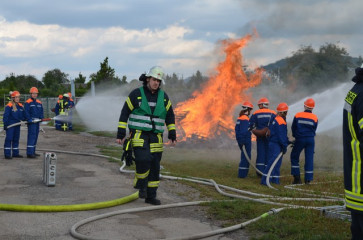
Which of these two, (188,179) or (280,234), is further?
(188,179)

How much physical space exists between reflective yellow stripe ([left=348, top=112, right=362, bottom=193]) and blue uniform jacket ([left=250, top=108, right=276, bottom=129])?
7.14 metres

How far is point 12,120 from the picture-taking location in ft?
39.4

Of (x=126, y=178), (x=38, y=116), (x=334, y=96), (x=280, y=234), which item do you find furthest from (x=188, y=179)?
(x=334, y=96)

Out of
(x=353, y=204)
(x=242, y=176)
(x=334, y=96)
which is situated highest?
(x=334, y=96)

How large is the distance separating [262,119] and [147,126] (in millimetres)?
4510

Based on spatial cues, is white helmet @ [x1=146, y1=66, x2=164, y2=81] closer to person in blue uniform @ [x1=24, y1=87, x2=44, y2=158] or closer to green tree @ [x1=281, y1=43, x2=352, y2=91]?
person in blue uniform @ [x1=24, y1=87, x2=44, y2=158]

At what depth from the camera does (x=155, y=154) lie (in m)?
6.86

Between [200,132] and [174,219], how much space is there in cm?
1111

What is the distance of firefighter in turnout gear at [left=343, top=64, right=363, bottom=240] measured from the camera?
10.9ft

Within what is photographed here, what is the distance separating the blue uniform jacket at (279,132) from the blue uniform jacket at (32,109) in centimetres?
632

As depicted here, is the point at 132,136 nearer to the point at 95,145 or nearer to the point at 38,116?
the point at 38,116

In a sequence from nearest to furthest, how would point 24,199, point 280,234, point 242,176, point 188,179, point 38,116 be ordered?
point 280,234
point 24,199
point 188,179
point 242,176
point 38,116

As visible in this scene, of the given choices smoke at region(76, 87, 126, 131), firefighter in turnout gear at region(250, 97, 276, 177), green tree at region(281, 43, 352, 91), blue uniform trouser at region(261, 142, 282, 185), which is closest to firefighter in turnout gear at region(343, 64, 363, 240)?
blue uniform trouser at region(261, 142, 282, 185)

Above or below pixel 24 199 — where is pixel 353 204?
above
